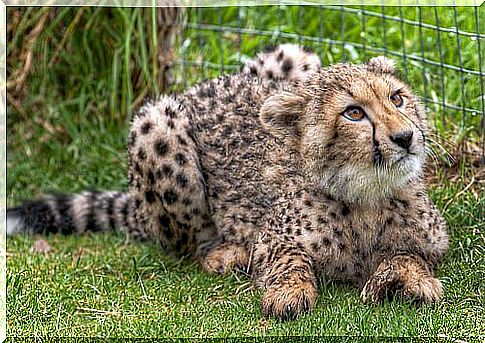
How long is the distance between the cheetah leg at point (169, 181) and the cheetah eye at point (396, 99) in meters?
1.13

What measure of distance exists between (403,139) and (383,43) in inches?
90.7

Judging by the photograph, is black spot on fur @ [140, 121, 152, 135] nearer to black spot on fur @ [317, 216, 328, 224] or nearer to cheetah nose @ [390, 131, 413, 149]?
black spot on fur @ [317, 216, 328, 224]

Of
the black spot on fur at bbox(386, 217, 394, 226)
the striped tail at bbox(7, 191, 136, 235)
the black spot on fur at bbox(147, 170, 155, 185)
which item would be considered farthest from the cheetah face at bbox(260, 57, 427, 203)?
the striped tail at bbox(7, 191, 136, 235)

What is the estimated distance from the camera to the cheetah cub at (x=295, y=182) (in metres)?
3.75

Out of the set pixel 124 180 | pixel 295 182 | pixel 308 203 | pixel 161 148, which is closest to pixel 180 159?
pixel 161 148

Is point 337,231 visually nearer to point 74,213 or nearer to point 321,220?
point 321,220

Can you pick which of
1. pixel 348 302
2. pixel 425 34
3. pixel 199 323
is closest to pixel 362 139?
pixel 348 302

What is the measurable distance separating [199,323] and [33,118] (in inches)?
114

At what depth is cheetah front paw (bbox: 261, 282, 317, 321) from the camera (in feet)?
12.2

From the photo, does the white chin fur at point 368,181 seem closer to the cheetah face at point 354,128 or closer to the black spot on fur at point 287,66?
the cheetah face at point 354,128

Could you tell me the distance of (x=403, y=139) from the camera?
3574mm

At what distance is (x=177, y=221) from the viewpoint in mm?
4645

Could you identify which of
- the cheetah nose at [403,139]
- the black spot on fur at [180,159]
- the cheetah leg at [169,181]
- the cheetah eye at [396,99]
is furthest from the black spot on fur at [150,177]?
the cheetah nose at [403,139]

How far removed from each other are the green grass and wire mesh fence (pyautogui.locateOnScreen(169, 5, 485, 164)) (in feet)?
0.04
